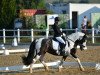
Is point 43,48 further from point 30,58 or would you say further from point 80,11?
point 80,11

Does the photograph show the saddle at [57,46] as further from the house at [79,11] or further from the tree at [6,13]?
the house at [79,11]

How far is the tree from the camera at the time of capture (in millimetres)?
42625

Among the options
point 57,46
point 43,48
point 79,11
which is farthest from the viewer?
point 79,11

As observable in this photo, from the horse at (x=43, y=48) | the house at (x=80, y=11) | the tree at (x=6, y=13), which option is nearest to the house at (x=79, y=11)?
the house at (x=80, y=11)

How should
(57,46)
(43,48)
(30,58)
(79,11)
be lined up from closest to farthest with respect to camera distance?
1. (30,58)
2. (43,48)
3. (57,46)
4. (79,11)

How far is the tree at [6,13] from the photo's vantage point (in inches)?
1678

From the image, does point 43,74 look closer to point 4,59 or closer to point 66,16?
point 4,59

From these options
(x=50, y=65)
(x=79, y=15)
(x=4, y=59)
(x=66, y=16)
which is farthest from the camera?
(x=79, y=15)

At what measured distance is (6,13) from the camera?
141 feet

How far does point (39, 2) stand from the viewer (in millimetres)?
77750

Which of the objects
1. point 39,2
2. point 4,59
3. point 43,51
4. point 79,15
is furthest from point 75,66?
point 39,2

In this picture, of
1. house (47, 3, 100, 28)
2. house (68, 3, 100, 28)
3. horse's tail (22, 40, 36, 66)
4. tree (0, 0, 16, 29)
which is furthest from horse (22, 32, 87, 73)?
house (68, 3, 100, 28)

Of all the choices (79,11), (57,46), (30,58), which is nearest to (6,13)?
(79,11)

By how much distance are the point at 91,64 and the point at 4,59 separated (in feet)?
19.2
